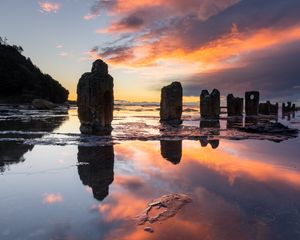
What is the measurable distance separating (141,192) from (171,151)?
17.5ft

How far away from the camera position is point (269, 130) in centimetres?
1884

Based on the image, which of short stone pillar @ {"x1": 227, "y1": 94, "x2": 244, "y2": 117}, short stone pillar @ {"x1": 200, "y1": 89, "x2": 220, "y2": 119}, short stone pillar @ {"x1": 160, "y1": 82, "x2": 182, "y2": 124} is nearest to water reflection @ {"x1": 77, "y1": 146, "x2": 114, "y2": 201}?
short stone pillar @ {"x1": 160, "y1": 82, "x2": 182, "y2": 124}

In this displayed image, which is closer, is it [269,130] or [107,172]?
[107,172]

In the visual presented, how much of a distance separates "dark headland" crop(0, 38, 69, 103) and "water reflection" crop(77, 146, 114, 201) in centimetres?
7478

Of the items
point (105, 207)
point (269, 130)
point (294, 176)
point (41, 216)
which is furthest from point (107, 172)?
point (269, 130)

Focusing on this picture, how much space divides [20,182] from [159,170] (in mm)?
3454

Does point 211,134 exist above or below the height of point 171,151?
below

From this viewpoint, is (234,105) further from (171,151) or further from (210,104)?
(171,151)

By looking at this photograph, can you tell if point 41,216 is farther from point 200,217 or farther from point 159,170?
point 159,170

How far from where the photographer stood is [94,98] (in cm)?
1612

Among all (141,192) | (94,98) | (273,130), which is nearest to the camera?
(141,192)

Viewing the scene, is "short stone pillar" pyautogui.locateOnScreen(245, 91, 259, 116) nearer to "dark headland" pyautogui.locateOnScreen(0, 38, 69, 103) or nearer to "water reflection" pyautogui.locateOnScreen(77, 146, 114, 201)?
"water reflection" pyautogui.locateOnScreen(77, 146, 114, 201)

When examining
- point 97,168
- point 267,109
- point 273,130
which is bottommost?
point 267,109

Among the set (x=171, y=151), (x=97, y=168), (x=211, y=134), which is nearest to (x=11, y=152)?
(x=97, y=168)
